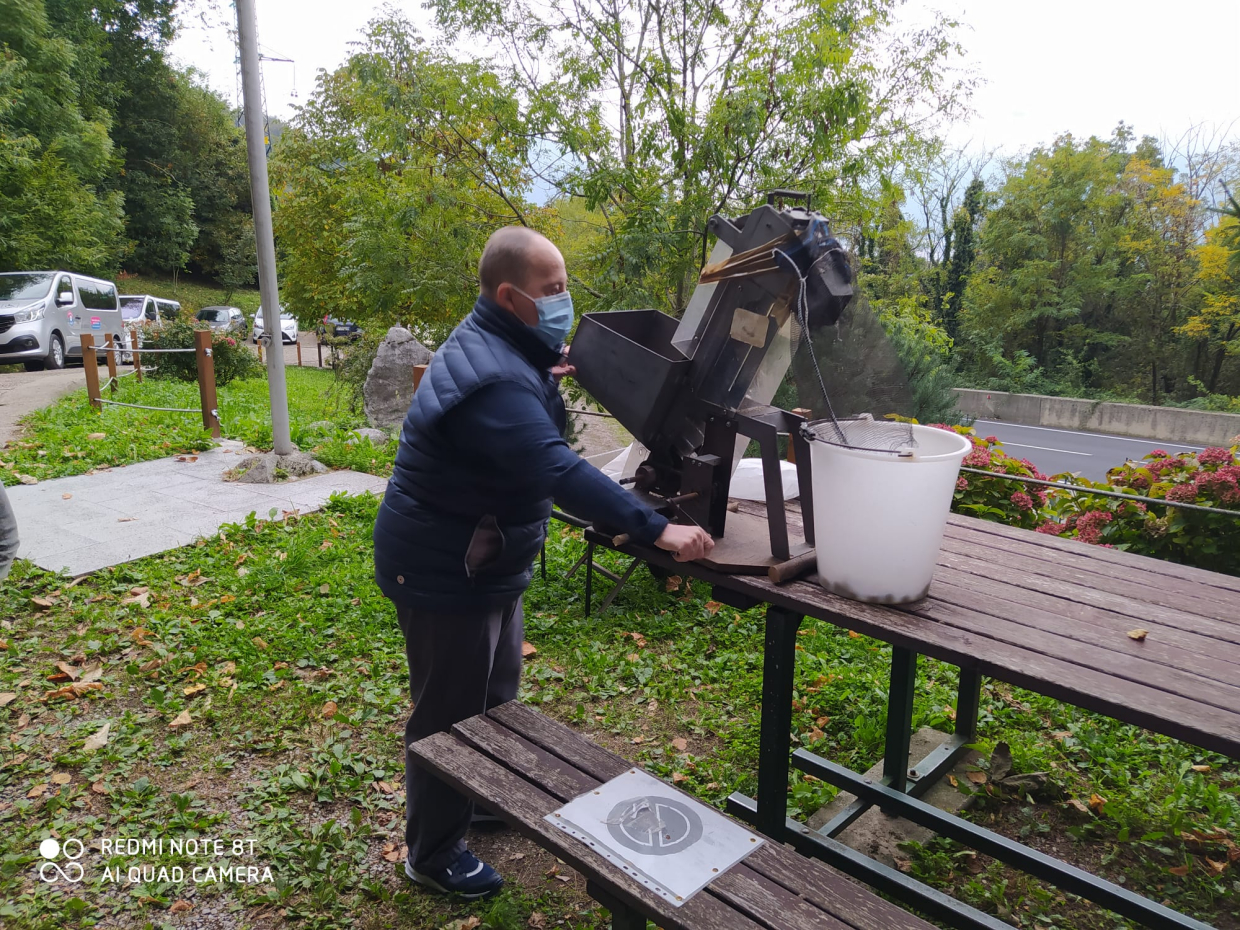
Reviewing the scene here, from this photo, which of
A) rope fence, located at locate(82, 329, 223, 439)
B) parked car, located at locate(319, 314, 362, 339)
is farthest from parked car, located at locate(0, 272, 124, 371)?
parked car, located at locate(319, 314, 362, 339)

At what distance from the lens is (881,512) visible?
1692mm

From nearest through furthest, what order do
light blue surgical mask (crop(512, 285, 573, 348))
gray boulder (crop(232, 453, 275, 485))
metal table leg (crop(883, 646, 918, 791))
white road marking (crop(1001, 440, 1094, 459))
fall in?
light blue surgical mask (crop(512, 285, 573, 348))
metal table leg (crop(883, 646, 918, 791))
gray boulder (crop(232, 453, 275, 485))
white road marking (crop(1001, 440, 1094, 459))

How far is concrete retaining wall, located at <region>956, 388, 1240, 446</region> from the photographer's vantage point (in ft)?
58.2

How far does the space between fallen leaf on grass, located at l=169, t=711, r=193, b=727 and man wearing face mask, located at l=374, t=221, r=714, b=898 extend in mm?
Result: 1447

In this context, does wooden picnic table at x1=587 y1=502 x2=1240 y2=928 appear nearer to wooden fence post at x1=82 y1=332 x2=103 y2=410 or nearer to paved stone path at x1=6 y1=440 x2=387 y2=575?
paved stone path at x1=6 y1=440 x2=387 y2=575

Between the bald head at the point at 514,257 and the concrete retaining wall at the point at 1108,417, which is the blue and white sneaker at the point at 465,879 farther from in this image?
Answer: the concrete retaining wall at the point at 1108,417

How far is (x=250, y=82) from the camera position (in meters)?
6.66

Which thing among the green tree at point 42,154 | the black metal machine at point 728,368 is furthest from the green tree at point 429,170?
the green tree at point 42,154

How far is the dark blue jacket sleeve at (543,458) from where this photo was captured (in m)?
1.93

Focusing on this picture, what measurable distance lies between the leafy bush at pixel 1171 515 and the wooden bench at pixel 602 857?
125 inches

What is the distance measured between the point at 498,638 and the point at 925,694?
7.34 ft

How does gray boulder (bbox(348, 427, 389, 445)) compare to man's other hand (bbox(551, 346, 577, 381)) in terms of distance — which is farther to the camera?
gray boulder (bbox(348, 427, 389, 445))

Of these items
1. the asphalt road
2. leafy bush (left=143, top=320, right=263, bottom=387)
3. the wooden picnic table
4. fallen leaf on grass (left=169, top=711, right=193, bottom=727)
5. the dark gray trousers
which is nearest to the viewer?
the wooden picnic table

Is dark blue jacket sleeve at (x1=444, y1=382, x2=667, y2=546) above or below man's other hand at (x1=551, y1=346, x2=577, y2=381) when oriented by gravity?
below
